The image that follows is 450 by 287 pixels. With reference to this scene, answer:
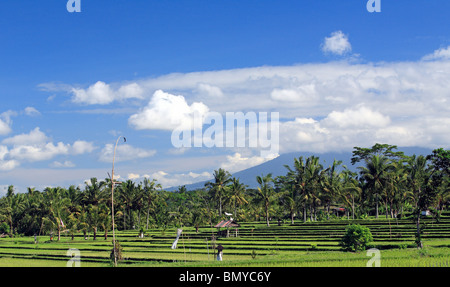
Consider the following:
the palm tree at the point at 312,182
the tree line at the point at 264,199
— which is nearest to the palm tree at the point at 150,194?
the tree line at the point at 264,199

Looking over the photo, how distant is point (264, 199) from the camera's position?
53844 millimetres

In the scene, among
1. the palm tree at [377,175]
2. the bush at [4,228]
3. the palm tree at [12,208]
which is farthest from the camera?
the palm tree at [12,208]

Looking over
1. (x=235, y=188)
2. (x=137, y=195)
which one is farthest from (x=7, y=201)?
(x=235, y=188)

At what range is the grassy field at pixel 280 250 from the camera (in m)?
21.1

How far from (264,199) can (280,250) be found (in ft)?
68.3

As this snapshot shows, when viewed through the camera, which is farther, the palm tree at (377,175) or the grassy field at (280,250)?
the palm tree at (377,175)

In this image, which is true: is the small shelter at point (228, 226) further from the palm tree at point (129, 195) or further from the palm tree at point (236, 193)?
the palm tree at point (129, 195)

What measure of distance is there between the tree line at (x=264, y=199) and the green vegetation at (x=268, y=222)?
146 millimetres

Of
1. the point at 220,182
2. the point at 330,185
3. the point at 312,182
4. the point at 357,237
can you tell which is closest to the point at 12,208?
the point at 220,182

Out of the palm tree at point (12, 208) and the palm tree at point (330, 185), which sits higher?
the palm tree at point (330, 185)

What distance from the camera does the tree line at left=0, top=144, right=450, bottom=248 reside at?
164 ft

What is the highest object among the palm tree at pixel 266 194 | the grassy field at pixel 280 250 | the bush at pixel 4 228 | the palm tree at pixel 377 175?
the palm tree at pixel 377 175

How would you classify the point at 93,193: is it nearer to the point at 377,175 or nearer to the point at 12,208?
the point at 12,208
